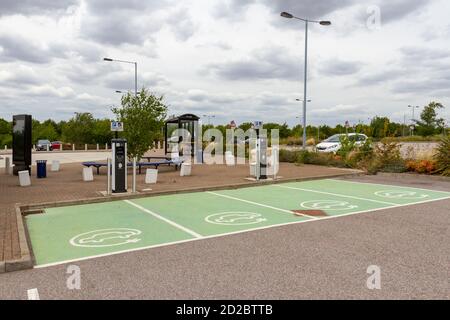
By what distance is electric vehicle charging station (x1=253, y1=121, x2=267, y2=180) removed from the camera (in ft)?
45.8

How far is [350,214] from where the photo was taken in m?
8.51

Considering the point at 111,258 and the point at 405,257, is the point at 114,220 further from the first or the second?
the point at 405,257

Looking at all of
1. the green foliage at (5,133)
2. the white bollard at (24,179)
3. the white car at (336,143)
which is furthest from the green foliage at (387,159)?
the green foliage at (5,133)

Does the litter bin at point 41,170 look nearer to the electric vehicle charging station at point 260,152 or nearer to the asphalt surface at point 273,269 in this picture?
the electric vehicle charging station at point 260,152

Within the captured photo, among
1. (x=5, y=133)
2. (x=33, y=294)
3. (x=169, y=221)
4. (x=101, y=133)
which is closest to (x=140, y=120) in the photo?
(x=169, y=221)

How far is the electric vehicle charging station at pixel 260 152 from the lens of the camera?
45.8 ft

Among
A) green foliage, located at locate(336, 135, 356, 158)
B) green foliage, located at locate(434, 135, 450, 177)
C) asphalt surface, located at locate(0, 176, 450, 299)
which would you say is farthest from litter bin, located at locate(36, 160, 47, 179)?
green foliage, located at locate(434, 135, 450, 177)

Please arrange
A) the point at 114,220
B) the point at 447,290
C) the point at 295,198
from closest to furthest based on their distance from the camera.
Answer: the point at 447,290, the point at 114,220, the point at 295,198

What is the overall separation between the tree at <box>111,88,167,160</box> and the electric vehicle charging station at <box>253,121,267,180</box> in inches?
251

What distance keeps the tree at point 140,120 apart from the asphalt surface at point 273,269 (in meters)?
12.4

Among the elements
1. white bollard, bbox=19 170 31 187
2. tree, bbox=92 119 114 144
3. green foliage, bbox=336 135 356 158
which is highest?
tree, bbox=92 119 114 144

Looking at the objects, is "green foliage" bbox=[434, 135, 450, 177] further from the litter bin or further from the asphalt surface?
the litter bin
